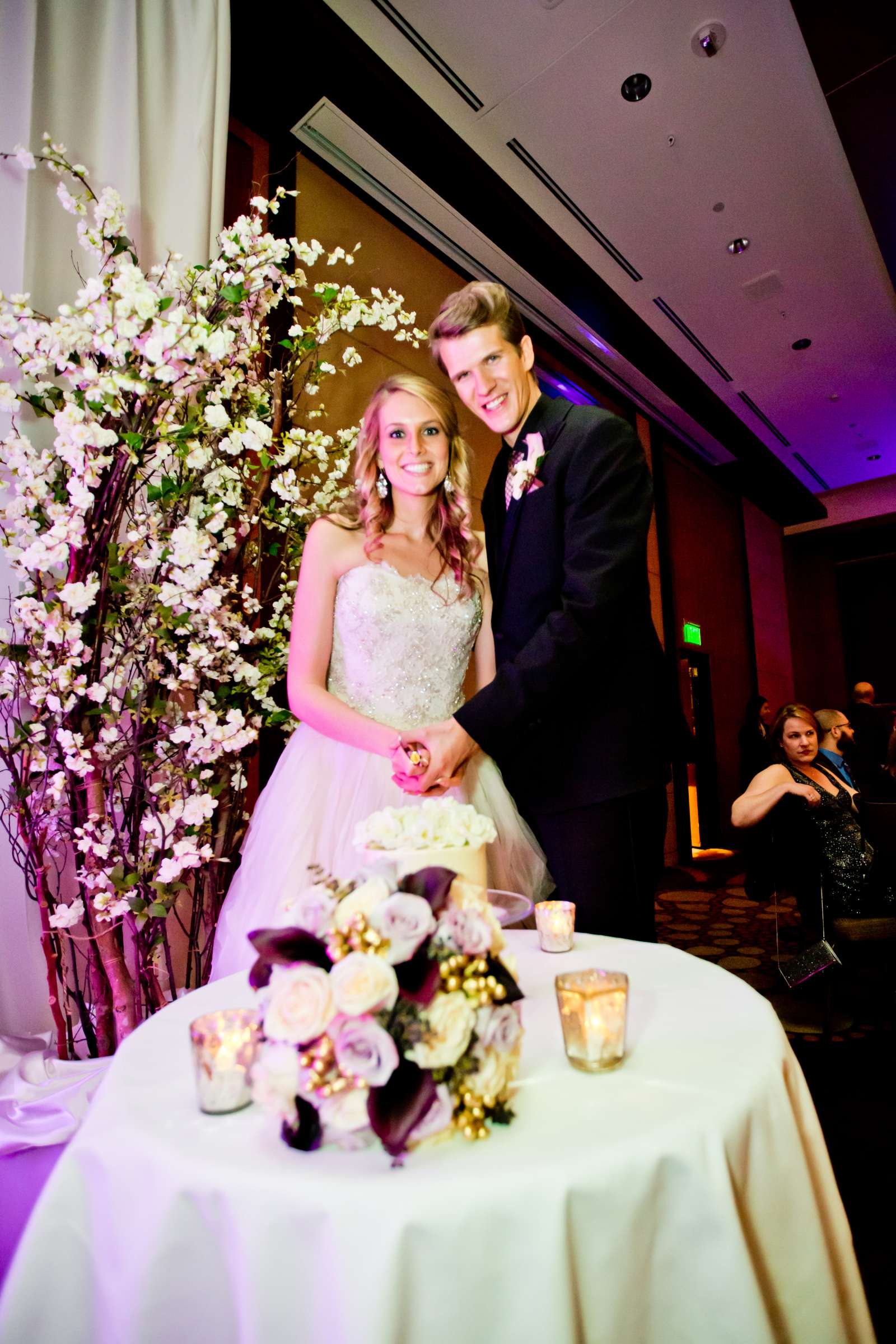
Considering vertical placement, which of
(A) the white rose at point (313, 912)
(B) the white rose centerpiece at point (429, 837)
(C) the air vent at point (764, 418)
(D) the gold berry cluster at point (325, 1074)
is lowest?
(D) the gold berry cluster at point (325, 1074)

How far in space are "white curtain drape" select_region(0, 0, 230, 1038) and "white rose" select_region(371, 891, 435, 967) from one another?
1663mm

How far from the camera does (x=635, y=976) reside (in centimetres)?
109

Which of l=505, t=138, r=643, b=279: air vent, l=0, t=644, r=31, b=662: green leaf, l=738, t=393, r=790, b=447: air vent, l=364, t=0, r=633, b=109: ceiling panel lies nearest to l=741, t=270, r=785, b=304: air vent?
l=505, t=138, r=643, b=279: air vent

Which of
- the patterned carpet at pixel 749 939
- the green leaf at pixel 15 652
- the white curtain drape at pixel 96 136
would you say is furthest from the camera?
the patterned carpet at pixel 749 939

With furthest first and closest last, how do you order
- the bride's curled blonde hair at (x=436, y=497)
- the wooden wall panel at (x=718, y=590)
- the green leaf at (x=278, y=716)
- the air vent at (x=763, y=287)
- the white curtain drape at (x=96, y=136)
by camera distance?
the wooden wall panel at (x=718, y=590), the air vent at (x=763, y=287), the green leaf at (x=278, y=716), the bride's curled blonde hair at (x=436, y=497), the white curtain drape at (x=96, y=136)

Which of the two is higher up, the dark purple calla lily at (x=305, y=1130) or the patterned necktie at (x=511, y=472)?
the patterned necktie at (x=511, y=472)

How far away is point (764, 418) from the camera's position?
8.12m

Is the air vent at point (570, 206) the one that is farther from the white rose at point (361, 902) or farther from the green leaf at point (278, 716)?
the white rose at point (361, 902)

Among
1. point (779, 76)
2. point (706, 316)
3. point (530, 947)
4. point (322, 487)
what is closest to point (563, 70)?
point (779, 76)

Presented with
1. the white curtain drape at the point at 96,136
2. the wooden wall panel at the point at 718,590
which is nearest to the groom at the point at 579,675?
the white curtain drape at the point at 96,136

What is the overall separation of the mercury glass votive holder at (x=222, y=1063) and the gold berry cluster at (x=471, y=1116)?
0.69ft

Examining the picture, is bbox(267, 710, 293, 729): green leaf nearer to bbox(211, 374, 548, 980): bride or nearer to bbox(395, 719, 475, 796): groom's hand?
bbox(211, 374, 548, 980): bride

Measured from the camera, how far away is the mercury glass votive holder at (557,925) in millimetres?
1217

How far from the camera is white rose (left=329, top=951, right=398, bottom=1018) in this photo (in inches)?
25.8
